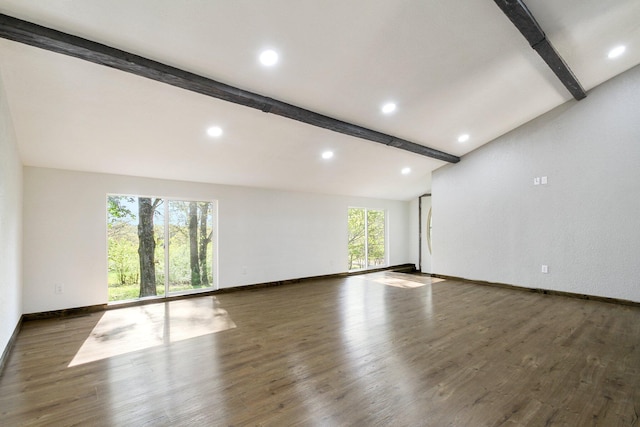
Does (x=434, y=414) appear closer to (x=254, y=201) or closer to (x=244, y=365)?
(x=244, y=365)

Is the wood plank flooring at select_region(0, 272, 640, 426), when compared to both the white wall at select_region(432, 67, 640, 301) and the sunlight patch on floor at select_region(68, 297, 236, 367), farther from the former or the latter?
the white wall at select_region(432, 67, 640, 301)

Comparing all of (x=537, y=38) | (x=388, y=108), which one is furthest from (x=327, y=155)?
(x=537, y=38)

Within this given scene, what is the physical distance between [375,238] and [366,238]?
347mm

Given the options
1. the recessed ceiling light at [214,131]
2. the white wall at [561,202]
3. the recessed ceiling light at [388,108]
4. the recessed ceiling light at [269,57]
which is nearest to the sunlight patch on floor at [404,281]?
the white wall at [561,202]

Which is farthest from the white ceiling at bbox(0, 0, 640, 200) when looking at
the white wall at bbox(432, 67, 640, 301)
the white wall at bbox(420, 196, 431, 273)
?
the white wall at bbox(420, 196, 431, 273)

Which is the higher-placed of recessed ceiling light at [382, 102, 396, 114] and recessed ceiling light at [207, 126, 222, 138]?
recessed ceiling light at [382, 102, 396, 114]

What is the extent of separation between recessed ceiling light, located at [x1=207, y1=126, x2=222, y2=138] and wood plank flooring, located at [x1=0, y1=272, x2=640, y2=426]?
245 cm

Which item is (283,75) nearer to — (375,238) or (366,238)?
(366,238)

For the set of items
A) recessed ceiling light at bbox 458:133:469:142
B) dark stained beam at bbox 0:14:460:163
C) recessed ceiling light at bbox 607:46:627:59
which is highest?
recessed ceiling light at bbox 607:46:627:59

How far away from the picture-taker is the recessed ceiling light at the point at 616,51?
13.2 ft

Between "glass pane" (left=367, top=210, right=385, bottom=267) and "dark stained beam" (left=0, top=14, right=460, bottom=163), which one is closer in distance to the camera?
"dark stained beam" (left=0, top=14, right=460, bottom=163)

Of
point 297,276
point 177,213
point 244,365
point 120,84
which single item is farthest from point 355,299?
point 120,84

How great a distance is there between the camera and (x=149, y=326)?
3.66 meters

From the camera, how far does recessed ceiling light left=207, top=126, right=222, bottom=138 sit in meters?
3.79
